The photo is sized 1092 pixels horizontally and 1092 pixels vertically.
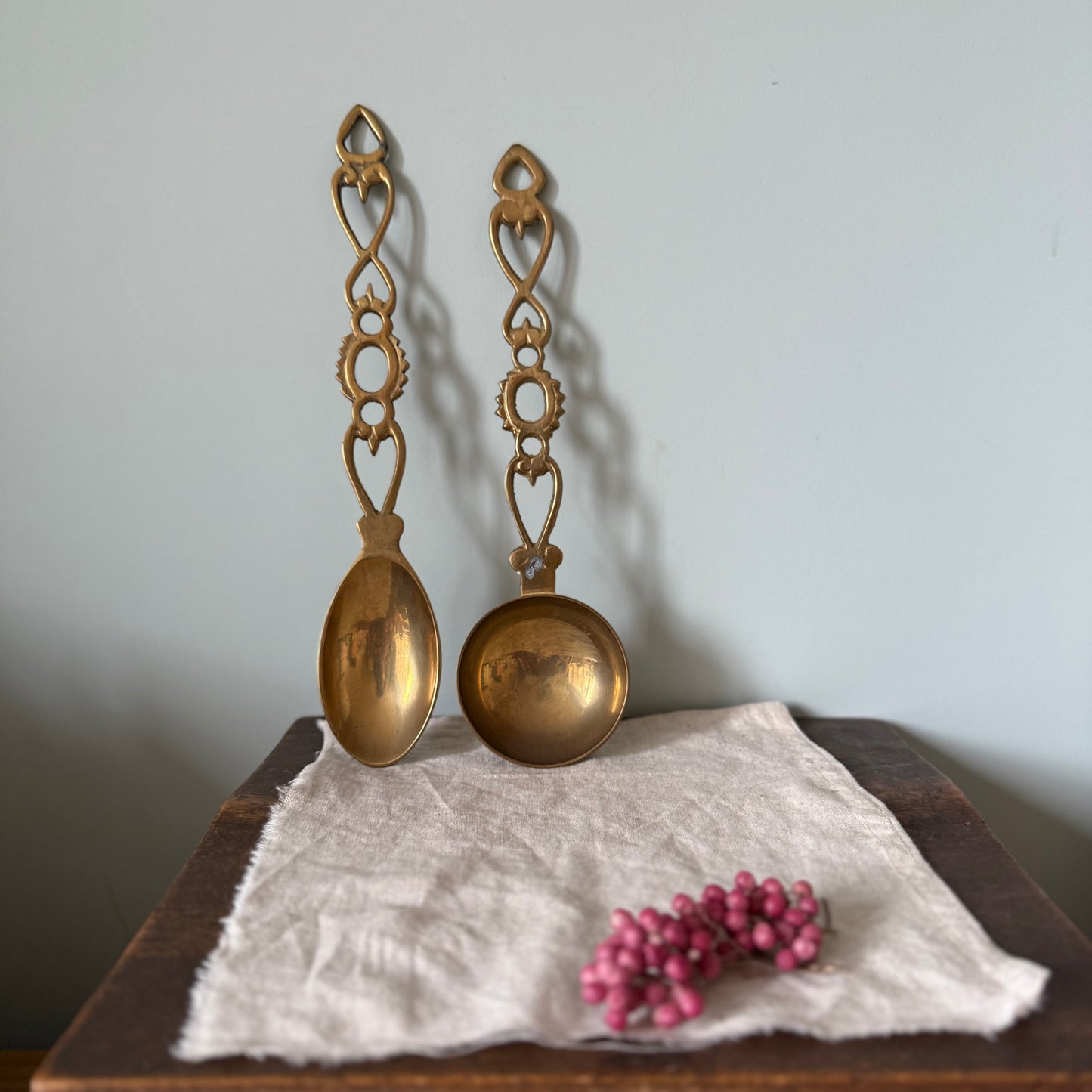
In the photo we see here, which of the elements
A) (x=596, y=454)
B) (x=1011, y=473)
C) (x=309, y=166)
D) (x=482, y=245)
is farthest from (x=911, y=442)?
(x=309, y=166)

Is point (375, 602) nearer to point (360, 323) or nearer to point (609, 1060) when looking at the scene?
point (360, 323)

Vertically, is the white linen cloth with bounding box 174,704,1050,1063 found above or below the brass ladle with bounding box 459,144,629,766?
below

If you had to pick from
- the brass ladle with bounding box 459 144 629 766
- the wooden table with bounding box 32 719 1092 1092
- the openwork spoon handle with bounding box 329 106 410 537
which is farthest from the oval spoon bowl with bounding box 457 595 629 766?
the wooden table with bounding box 32 719 1092 1092

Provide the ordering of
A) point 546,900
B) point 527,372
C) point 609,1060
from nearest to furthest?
1. point 609,1060
2. point 546,900
3. point 527,372

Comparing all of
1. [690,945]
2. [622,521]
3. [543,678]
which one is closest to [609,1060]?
[690,945]

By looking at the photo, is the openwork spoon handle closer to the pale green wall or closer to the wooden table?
the pale green wall

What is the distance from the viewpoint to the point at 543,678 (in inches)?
29.7

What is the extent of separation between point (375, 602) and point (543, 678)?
6.2 inches

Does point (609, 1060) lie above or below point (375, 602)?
below

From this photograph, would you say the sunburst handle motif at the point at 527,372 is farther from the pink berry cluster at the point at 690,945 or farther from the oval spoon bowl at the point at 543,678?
the pink berry cluster at the point at 690,945

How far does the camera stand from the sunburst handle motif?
2.40ft

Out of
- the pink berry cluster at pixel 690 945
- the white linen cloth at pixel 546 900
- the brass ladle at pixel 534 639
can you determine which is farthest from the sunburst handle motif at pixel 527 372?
the pink berry cluster at pixel 690 945

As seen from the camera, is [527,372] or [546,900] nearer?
[546,900]

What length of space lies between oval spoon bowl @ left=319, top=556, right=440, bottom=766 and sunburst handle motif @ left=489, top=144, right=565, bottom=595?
0.32 feet
